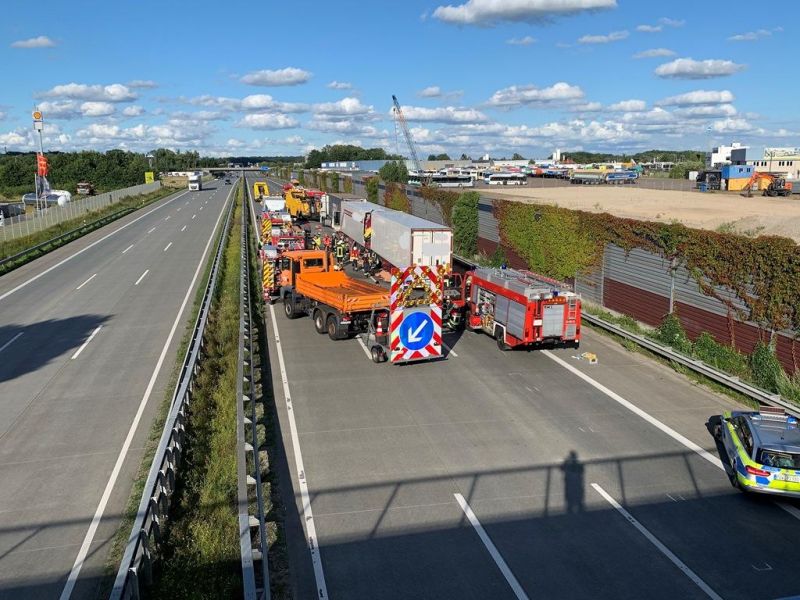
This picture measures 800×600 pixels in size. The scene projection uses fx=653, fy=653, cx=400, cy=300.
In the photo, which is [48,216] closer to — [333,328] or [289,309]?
[289,309]

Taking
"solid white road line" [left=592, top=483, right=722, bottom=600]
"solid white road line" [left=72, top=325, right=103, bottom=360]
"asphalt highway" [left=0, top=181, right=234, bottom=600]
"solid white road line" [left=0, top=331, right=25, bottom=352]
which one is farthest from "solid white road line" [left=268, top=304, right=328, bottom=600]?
"solid white road line" [left=0, top=331, right=25, bottom=352]

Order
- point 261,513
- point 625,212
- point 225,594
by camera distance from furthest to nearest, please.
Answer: point 625,212 < point 261,513 < point 225,594

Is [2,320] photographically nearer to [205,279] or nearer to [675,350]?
[205,279]

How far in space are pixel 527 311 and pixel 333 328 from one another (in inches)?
247

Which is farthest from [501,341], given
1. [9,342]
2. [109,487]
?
[9,342]

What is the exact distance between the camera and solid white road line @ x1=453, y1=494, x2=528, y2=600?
29.0 feet

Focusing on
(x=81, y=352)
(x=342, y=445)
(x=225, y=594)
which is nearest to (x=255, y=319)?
(x=81, y=352)

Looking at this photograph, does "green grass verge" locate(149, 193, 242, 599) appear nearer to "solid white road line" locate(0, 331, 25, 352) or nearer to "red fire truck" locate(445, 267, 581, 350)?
"solid white road line" locate(0, 331, 25, 352)

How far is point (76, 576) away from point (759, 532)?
10.3 meters

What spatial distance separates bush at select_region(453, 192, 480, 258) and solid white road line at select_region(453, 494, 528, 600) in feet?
92.7

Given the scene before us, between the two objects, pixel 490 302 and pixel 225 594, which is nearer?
pixel 225 594

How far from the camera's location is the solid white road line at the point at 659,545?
8.95 meters

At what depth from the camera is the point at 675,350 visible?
1966 cm

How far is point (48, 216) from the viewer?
51719mm
